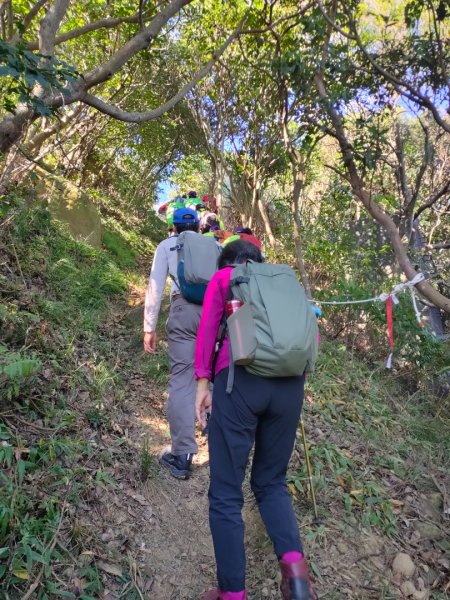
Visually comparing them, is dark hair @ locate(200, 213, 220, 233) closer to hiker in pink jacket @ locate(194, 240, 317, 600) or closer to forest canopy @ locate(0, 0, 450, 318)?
forest canopy @ locate(0, 0, 450, 318)

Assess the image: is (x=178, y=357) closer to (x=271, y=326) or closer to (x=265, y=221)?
(x=271, y=326)

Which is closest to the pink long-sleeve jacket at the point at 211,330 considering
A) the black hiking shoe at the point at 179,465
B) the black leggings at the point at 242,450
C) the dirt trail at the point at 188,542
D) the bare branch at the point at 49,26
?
the black leggings at the point at 242,450

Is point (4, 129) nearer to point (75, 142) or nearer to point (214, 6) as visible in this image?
point (214, 6)

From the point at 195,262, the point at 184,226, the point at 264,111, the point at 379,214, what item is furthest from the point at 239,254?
the point at 264,111

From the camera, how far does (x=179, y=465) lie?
3410 millimetres

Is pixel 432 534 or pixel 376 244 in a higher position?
pixel 376 244

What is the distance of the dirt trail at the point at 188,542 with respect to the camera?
2.56 m

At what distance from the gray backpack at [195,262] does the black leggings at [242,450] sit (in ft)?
3.41

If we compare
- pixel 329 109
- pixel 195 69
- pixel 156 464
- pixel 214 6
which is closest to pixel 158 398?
pixel 156 464

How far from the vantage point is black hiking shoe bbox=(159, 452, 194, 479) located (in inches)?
133

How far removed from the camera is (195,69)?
10.4 meters

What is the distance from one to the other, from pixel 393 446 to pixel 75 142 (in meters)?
10.7

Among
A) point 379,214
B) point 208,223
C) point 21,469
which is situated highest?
point 208,223

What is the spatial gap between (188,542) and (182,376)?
1.17m
